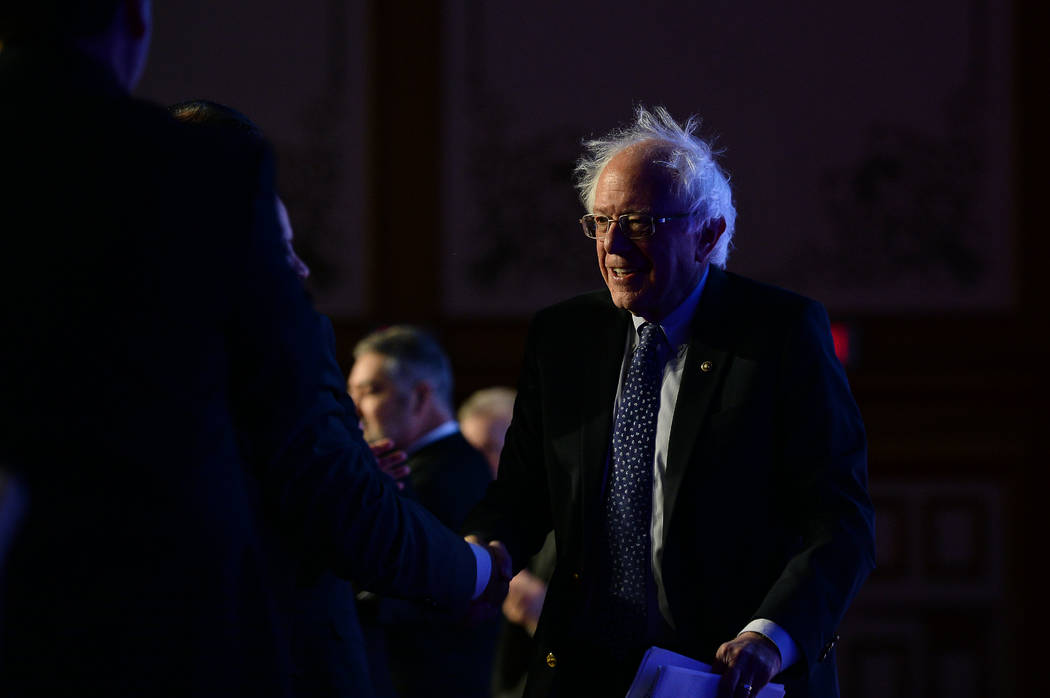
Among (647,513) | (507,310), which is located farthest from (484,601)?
(507,310)

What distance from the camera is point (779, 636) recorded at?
1805 mm

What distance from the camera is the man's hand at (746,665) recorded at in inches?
69.2

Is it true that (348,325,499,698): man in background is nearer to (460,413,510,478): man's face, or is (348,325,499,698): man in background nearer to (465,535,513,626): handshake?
(460,413,510,478): man's face

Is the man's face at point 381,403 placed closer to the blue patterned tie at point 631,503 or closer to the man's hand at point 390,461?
the man's hand at point 390,461

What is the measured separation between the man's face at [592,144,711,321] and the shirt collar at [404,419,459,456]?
5.52 feet

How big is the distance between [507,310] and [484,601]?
389 cm

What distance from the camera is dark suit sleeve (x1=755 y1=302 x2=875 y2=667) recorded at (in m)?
1.84

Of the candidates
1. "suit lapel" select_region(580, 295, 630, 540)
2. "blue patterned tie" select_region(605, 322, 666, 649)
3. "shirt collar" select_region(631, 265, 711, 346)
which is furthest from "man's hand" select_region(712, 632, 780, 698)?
"shirt collar" select_region(631, 265, 711, 346)

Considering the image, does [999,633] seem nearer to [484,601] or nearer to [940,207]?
[940,207]

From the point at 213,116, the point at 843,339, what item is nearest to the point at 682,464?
the point at 213,116

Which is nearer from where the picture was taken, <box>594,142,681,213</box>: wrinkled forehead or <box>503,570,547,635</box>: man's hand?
<box>594,142,681,213</box>: wrinkled forehead

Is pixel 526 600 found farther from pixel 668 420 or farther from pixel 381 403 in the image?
pixel 668 420

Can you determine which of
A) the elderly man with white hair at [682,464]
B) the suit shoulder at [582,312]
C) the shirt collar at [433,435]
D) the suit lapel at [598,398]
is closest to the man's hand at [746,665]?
the elderly man with white hair at [682,464]

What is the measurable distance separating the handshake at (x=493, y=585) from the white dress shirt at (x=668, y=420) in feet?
0.95
